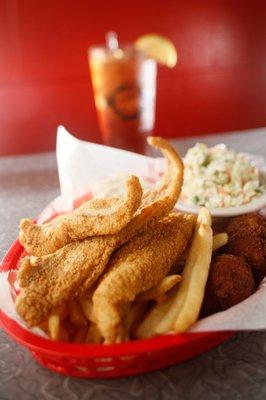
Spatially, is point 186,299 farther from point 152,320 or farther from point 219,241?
Result: point 219,241

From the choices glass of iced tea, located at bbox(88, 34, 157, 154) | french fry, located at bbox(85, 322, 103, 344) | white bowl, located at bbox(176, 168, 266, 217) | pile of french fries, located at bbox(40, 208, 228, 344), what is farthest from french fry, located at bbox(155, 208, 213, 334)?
glass of iced tea, located at bbox(88, 34, 157, 154)

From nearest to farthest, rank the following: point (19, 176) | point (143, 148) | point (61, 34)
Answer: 1. point (19, 176)
2. point (143, 148)
3. point (61, 34)

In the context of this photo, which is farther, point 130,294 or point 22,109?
point 22,109

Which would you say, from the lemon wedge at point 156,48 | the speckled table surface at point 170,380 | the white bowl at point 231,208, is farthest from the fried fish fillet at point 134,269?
the lemon wedge at point 156,48

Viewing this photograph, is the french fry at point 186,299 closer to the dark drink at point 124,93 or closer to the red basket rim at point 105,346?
the red basket rim at point 105,346

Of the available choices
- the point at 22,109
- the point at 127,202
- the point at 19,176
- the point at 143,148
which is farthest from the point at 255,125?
the point at 127,202

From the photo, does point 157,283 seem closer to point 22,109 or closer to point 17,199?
point 17,199

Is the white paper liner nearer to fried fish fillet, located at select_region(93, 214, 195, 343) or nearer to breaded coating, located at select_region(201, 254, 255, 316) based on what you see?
fried fish fillet, located at select_region(93, 214, 195, 343)
